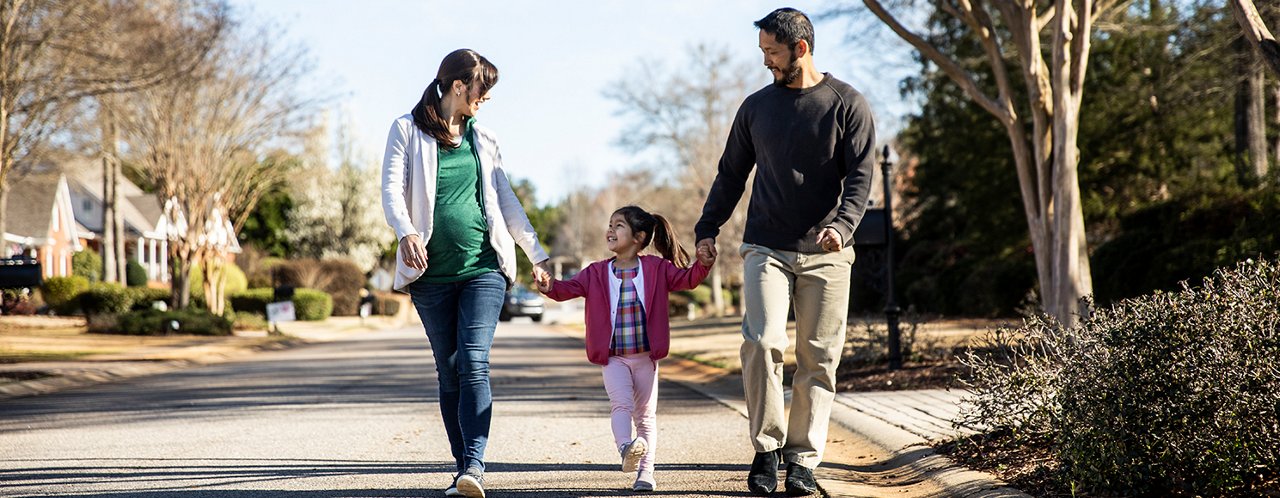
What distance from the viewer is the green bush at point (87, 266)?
170 ft

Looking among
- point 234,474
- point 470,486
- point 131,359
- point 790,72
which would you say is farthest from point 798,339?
point 131,359

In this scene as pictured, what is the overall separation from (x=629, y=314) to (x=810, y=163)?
1050 millimetres

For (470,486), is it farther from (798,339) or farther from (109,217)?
(109,217)

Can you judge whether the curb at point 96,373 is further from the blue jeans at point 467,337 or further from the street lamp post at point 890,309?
the street lamp post at point 890,309

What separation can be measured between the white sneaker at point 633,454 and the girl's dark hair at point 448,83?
1480mm

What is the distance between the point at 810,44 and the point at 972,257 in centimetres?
2247

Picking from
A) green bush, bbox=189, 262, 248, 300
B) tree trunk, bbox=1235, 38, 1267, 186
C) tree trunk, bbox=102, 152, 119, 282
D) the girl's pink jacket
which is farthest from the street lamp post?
green bush, bbox=189, 262, 248, 300

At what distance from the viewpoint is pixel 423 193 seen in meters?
5.34

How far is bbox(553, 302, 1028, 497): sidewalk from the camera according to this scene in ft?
18.2

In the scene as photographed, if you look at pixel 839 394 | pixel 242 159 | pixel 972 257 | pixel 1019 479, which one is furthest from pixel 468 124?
pixel 242 159

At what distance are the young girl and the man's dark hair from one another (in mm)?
1029

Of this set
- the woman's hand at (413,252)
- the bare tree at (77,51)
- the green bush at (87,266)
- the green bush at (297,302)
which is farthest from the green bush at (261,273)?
the woman's hand at (413,252)

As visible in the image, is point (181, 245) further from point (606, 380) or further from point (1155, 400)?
point (1155, 400)

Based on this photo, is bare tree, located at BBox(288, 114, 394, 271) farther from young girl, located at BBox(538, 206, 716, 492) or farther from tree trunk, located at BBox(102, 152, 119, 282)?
young girl, located at BBox(538, 206, 716, 492)
